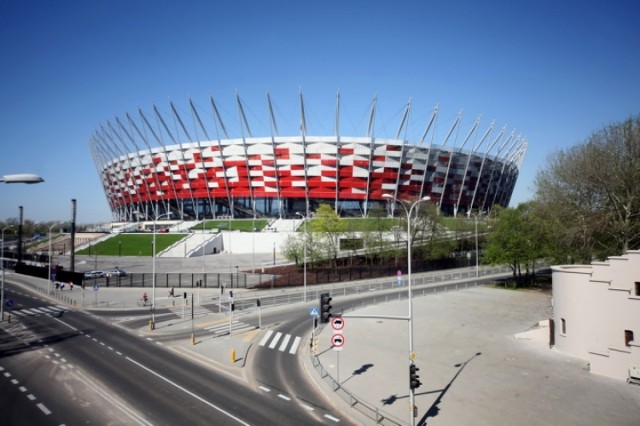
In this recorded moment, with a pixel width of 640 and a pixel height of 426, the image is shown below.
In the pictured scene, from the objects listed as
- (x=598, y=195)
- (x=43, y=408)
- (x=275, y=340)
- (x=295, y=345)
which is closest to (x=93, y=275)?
(x=275, y=340)

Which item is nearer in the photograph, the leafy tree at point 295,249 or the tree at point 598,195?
the tree at point 598,195

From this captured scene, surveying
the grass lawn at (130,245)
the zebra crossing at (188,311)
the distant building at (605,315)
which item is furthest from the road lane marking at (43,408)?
the grass lawn at (130,245)

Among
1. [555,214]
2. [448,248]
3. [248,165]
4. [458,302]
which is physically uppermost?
[248,165]

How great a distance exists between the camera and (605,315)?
21922mm

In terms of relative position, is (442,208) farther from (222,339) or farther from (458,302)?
(222,339)

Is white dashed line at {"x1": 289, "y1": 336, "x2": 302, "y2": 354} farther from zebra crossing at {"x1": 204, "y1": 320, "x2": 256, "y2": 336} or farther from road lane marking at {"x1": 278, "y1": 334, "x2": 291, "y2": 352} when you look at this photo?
zebra crossing at {"x1": 204, "y1": 320, "x2": 256, "y2": 336}

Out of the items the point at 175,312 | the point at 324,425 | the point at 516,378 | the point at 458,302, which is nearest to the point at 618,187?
the point at 458,302

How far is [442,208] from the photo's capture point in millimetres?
115188

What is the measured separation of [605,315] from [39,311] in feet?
158

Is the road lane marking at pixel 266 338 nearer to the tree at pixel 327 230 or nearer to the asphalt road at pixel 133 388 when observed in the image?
the asphalt road at pixel 133 388

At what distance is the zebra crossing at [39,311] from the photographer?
3853cm

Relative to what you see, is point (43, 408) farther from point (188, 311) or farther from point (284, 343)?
point (188, 311)

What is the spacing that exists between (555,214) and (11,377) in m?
47.6

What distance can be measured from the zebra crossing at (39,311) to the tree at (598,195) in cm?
5246
